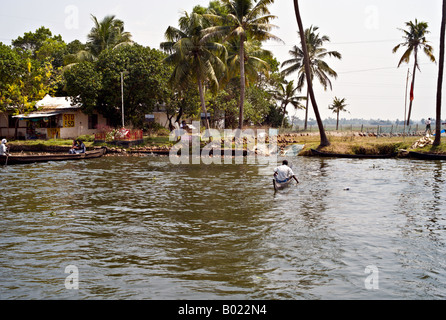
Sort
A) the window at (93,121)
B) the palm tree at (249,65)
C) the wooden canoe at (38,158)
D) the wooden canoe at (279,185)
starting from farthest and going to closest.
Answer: the window at (93,121) → the palm tree at (249,65) → the wooden canoe at (38,158) → the wooden canoe at (279,185)

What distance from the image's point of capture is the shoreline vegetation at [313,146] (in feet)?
116

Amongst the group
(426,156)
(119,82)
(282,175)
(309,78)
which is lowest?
(282,175)

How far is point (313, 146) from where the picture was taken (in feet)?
129

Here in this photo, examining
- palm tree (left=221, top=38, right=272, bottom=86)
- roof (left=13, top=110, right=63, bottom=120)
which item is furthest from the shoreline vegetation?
palm tree (left=221, top=38, right=272, bottom=86)

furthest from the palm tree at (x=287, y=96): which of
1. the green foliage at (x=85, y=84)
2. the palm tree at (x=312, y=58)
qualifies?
the green foliage at (x=85, y=84)

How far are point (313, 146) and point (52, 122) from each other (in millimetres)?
28721

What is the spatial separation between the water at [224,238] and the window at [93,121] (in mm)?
25447

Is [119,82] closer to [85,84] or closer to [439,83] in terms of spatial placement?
[85,84]

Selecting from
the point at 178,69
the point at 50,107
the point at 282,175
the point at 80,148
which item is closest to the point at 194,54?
the point at 178,69

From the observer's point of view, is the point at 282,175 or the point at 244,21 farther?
the point at 244,21

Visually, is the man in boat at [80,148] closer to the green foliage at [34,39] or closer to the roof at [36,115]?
the roof at [36,115]
